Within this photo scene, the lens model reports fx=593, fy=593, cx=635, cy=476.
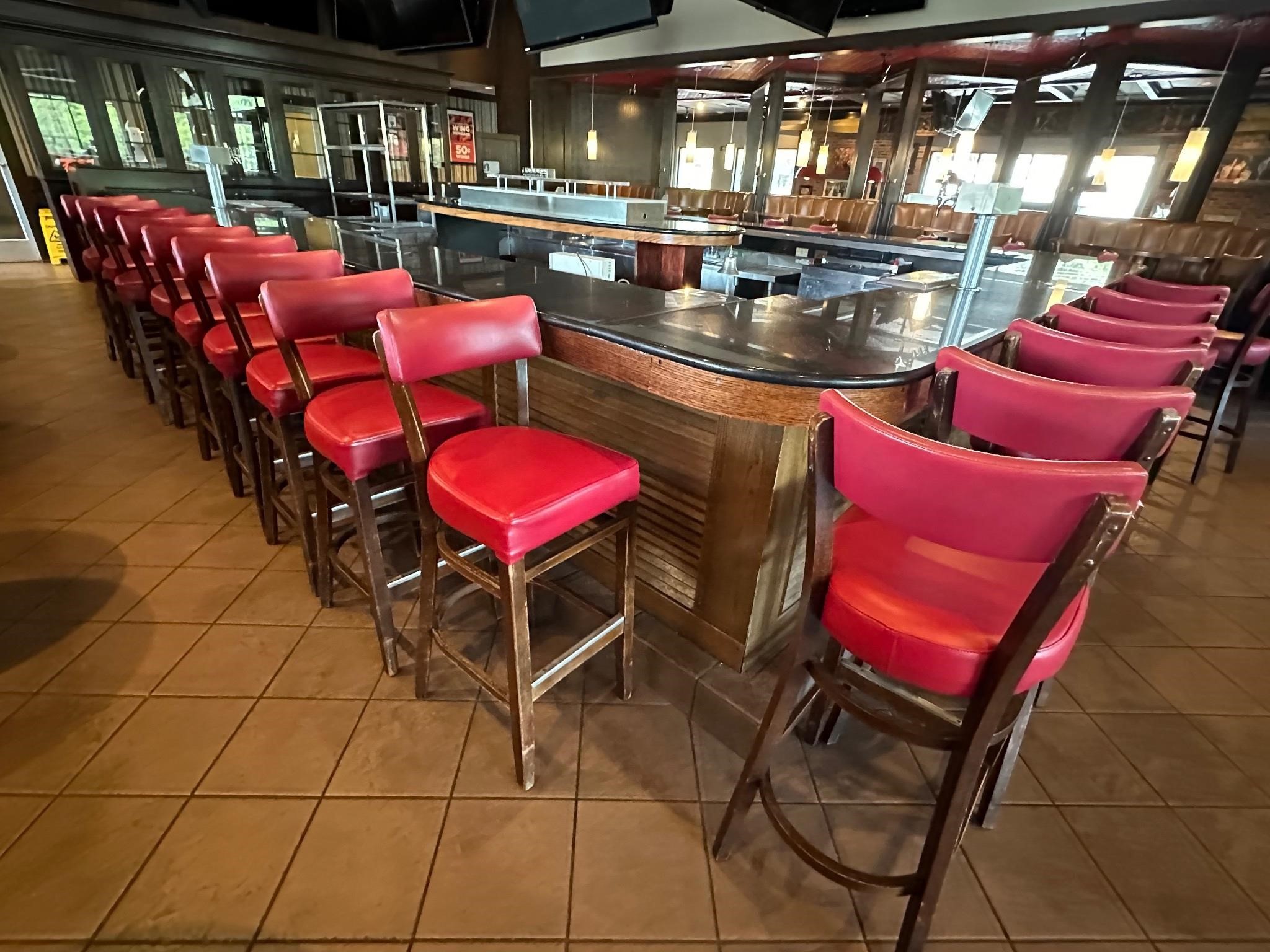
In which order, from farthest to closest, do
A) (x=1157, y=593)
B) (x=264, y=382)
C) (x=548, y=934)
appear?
(x=1157, y=593)
(x=264, y=382)
(x=548, y=934)

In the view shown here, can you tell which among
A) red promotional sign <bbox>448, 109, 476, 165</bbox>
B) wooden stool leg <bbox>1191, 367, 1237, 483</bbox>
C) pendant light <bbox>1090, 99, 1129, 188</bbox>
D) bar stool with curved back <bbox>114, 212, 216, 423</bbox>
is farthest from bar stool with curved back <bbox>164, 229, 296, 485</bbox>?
Result: red promotional sign <bbox>448, 109, 476, 165</bbox>

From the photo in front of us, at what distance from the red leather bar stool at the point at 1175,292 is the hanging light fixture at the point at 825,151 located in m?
8.34

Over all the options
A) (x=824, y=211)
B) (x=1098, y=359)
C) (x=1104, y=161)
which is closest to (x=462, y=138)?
(x=824, y=211)

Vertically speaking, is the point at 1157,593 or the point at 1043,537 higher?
the point at 1043,537

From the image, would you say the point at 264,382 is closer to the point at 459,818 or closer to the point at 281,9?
the point at 459,818

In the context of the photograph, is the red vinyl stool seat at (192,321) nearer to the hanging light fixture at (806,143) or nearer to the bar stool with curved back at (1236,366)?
the bar stool with curved back at (1236,366)

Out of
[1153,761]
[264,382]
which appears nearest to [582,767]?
[264,382]

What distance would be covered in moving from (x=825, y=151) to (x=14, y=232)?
479 inches

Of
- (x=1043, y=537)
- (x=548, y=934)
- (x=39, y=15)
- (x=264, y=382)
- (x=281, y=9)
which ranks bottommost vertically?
(x=548, y=934)

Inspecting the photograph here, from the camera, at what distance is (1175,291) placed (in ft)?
10.1

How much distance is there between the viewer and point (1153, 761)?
1721 mm

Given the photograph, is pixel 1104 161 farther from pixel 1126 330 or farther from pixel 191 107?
pixel 191 107

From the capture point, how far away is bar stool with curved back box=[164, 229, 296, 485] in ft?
6.91

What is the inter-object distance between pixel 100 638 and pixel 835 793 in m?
2.34
